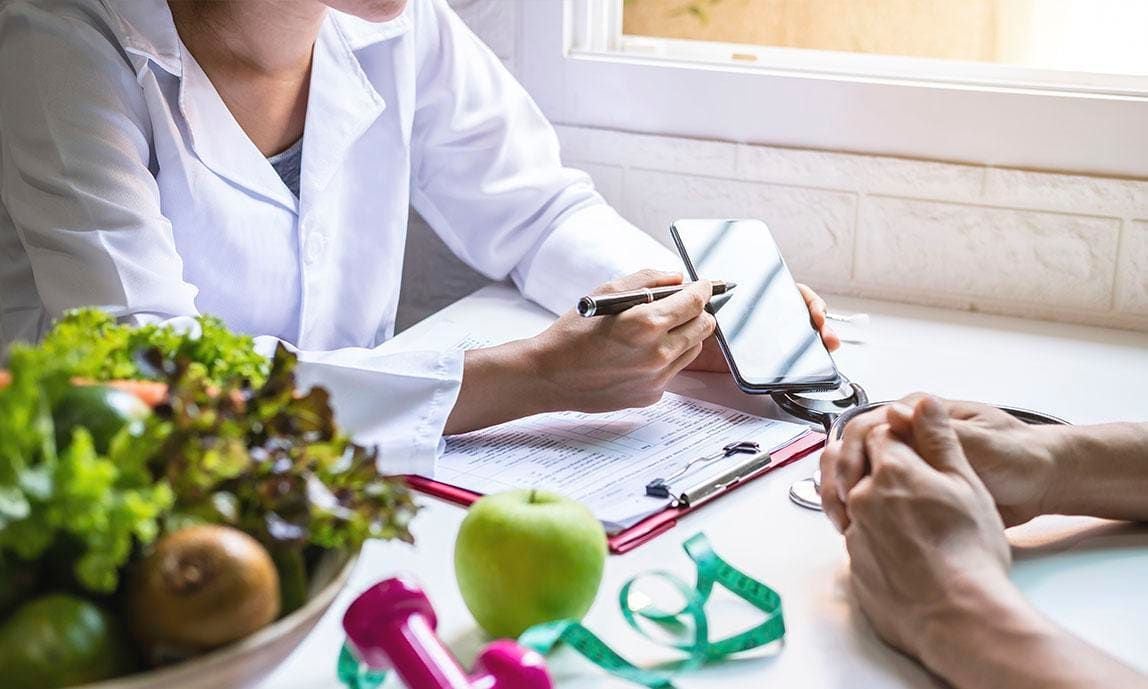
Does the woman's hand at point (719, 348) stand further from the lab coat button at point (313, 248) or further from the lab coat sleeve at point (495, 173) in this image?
the lab coat button at point (313, 248)

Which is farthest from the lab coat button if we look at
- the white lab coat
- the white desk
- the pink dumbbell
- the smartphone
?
the pink dumbbell

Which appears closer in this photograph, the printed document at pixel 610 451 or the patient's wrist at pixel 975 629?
the patient's wrist at pixel 975 629

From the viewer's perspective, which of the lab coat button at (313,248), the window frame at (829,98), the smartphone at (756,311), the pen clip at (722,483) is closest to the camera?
the pen clip at (722,483)

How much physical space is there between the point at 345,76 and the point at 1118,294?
98 centimetres

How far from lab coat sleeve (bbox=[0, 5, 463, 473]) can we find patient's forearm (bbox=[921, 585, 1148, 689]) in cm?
51

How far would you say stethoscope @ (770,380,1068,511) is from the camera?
114cm

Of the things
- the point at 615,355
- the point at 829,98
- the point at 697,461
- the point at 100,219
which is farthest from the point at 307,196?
the point at 829,98

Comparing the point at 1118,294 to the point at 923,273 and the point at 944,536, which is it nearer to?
the point at 923,273

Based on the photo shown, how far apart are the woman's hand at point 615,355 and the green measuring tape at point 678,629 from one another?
0.29 meters

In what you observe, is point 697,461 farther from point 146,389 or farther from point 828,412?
point 146,389

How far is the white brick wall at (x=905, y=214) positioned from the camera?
1.69 meters

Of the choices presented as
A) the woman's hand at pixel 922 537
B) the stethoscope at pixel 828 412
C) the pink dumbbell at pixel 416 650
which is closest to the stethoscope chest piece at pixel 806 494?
the stethoscope at pixel 828 412

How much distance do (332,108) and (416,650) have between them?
95 centimetres

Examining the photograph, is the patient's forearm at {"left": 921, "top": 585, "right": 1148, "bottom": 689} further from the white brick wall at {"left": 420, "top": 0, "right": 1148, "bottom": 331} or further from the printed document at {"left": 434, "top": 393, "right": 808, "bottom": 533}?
the white brick wall at {"left": 420, "top": 0, "right": 1148, "bottom": 331}
